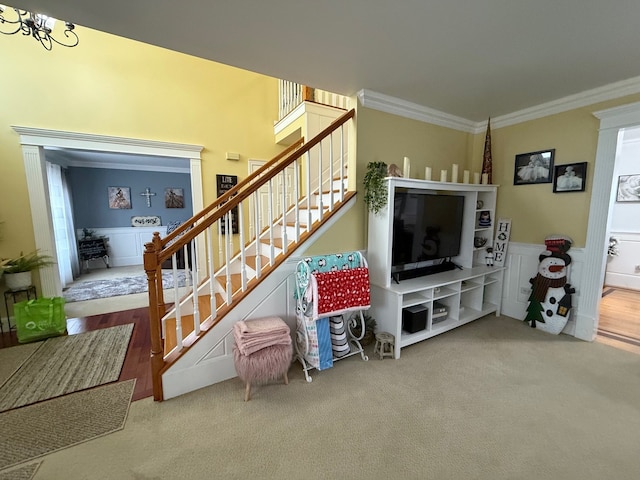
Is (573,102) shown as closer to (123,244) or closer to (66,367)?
(66,367)

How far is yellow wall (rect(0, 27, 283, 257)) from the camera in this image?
298 centimetres

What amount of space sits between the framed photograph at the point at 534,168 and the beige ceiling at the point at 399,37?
71cm

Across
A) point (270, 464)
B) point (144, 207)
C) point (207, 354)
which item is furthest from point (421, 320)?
point (144, 207)

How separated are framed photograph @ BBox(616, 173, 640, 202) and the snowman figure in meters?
3.03

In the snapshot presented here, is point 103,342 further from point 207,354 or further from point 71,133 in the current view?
point 71,133

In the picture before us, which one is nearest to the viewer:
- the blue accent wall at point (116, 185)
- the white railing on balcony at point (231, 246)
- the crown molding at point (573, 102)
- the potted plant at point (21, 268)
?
the white railing on balcony at point (231, 246)

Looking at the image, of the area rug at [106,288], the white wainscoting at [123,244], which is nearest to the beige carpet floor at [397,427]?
the area rug at [106,288]

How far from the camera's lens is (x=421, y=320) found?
8.70 feet

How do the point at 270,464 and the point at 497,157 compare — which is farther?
the point at 497,157

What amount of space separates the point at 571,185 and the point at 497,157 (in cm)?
84

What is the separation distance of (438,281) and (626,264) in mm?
4326

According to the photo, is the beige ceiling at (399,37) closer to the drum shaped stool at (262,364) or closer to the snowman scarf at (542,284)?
the snowman scarf at (542,284)

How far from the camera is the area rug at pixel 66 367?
1.94 metres

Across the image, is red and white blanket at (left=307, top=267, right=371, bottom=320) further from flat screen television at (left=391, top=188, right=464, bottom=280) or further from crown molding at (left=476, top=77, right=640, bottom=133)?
crown molding at (left=476, top=77, right=640, bottom=133)
